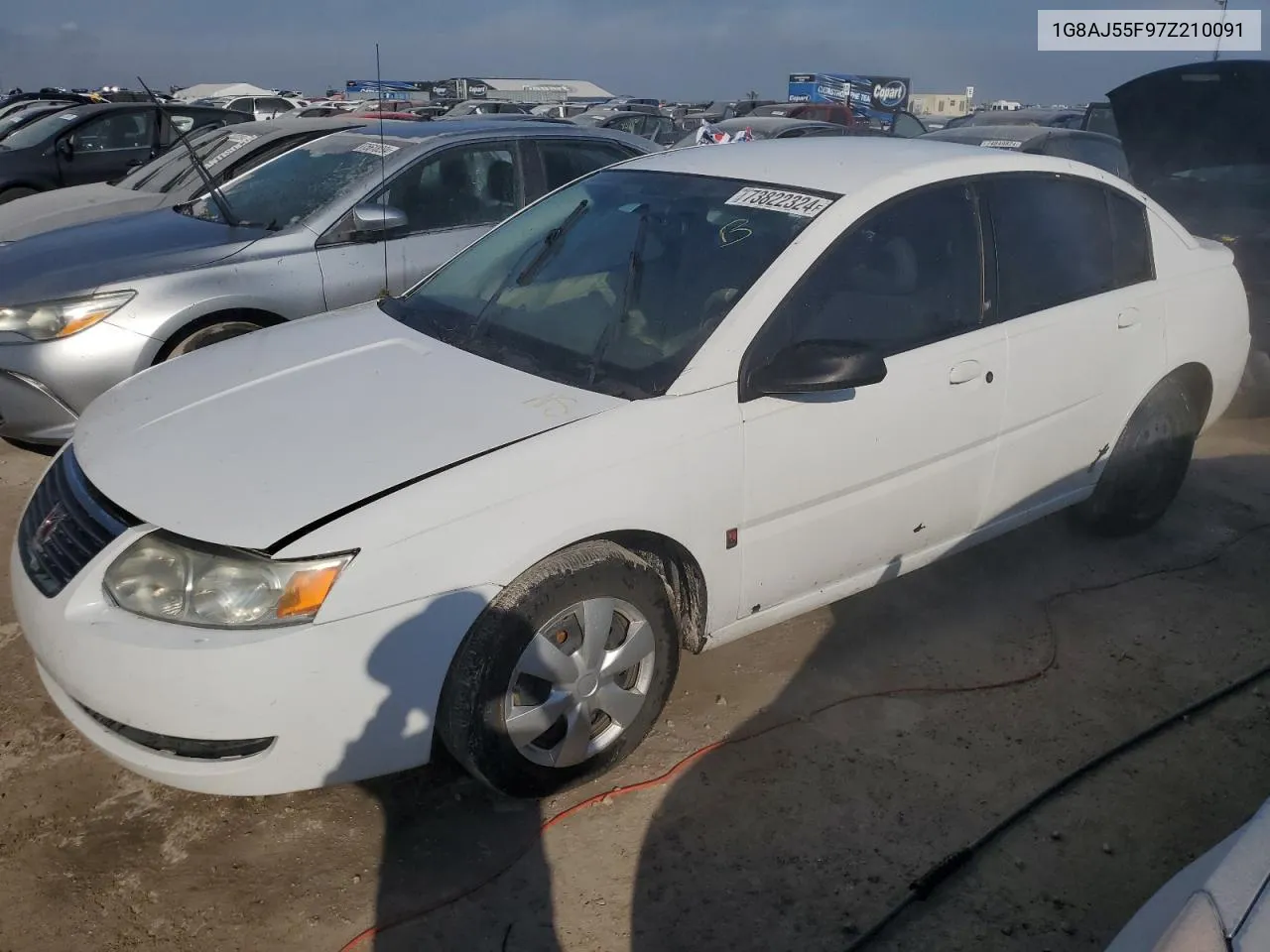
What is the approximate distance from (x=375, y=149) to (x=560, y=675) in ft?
12.8

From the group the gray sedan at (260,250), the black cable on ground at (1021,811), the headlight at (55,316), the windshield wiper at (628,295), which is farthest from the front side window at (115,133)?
the black cable on ground at (1021,811)

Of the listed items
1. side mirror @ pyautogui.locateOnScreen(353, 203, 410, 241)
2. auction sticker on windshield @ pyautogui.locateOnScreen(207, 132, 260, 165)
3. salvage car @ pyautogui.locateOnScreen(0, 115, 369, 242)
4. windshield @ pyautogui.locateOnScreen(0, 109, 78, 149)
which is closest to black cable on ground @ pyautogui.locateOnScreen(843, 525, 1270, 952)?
side mirror @ pyautogui.locateOnScreen(353, 203, 410, 241)

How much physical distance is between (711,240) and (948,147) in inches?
44.4

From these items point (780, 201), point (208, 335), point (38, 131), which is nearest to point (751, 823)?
point (780, 201)

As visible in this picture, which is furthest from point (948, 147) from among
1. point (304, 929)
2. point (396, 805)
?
point (304, 929)

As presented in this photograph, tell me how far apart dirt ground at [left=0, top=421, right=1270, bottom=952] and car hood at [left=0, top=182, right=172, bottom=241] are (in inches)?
140

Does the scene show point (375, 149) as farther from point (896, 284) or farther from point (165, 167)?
point (896, 284)

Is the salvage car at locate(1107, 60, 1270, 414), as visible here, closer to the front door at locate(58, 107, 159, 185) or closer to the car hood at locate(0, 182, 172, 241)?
the car hood at locate(0, 182, 172, 241)

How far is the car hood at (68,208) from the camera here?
20.7ft

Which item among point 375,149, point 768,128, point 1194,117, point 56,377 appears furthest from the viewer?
point 768,128

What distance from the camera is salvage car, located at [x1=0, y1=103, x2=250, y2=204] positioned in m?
10.9

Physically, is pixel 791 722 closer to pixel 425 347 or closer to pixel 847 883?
pixel 847 883

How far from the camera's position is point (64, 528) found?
2.63m

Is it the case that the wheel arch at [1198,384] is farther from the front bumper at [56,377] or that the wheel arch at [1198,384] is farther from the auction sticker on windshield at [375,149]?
the front bumper at [56,377]
